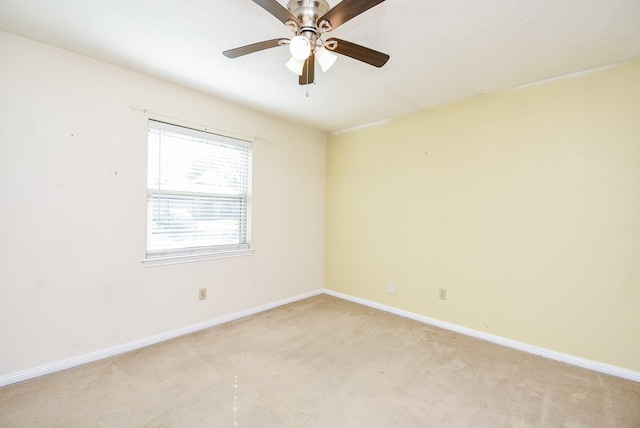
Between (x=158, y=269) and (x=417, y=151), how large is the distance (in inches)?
114

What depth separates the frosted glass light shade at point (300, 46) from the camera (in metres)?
1.41

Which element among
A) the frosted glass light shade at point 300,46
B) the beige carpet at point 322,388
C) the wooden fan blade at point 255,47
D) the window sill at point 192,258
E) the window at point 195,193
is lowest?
the beige carpet at point 322,388

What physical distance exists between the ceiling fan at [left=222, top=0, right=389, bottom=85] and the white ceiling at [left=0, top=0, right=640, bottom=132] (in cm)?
27

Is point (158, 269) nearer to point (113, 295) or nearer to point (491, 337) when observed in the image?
point (113, 295)

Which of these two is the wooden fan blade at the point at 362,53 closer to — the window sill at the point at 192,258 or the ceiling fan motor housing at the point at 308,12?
the ceiling fan motor housing at the point at 308,12

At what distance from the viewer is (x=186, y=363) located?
220 cm

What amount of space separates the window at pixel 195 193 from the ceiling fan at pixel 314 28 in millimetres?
1377

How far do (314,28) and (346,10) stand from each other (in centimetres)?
25

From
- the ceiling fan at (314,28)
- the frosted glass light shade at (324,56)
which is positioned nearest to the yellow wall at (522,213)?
the ceiling fan at (314,28)

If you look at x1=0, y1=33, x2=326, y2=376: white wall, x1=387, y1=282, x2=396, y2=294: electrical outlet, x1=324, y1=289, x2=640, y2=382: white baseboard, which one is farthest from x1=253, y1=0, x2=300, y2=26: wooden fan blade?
x1=324, y1=289, x2=640, y2=382: white baseboard

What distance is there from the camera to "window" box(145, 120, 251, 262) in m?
2.58

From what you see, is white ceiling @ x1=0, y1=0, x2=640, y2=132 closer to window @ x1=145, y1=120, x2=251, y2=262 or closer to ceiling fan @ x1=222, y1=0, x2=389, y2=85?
ceiling fan @ x1=222, y1=0, x2=389, y2=85

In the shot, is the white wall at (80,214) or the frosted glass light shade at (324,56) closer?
the frosted glass light shade at (324,56)

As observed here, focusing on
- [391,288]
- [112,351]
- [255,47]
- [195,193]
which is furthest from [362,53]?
[112,351]
